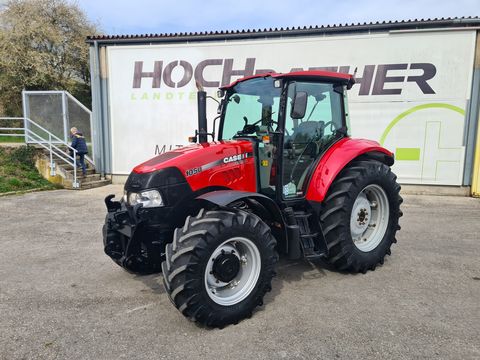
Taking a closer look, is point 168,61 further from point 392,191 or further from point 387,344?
point 387,344

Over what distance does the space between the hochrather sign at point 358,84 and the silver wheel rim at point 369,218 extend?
17.4 ft

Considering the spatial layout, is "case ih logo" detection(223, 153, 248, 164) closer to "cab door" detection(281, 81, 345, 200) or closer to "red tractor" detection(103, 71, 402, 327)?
"red tractor" detection(103, 71, 402, 327)

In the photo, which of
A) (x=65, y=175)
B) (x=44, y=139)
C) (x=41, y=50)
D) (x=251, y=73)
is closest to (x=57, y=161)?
(x=65, y=175)

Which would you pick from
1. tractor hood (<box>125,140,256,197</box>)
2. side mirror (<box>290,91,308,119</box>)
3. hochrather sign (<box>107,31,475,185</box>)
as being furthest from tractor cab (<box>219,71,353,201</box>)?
hochrather sign (<box>107,31,475,185</box>)

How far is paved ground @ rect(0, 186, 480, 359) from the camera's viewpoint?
2.53 metres

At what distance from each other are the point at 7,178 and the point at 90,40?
4.44 meters

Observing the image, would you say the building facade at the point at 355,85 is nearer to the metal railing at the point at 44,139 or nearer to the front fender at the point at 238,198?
the metal railing at the point at 44,139

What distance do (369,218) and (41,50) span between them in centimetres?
2078

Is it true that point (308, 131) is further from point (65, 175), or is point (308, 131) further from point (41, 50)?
point (41, 50)

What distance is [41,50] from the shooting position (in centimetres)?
1897

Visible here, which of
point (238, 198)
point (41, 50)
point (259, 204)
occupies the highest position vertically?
point (41, 50)

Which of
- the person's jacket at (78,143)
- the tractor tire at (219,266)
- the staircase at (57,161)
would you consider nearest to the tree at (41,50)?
the staircase at (57,161)

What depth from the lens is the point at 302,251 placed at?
346 cm

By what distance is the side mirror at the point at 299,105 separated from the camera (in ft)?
10.5
